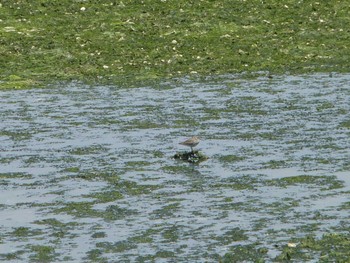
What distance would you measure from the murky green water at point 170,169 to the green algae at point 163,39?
240cm

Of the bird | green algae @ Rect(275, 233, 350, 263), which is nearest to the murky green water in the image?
green algae @ Rect(275, 233, 350, 263)

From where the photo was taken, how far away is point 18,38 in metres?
47.0

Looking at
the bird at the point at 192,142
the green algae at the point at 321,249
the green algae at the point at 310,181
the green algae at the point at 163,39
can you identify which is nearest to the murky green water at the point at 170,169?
the green algae at the point at 310,181

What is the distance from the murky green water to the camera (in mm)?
20328

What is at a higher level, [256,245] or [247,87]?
[256,245]

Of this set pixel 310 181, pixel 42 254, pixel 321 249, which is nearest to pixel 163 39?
pixel 310 181

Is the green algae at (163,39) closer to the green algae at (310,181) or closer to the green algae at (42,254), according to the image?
the green algae at (310,181)

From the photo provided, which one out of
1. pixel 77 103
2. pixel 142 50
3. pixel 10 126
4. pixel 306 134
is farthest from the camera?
pixel 142 50

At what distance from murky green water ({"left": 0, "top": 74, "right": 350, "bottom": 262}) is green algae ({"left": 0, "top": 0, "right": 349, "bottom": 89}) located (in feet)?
7.89

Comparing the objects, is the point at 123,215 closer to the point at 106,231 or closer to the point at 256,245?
the point at 106,231

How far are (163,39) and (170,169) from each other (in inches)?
797

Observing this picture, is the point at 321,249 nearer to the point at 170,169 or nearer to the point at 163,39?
the point at 170,169

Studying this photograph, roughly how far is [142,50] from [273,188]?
21.7 m

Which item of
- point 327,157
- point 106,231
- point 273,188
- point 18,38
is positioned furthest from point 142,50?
point 106,231
